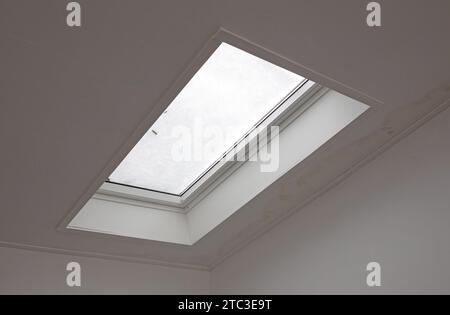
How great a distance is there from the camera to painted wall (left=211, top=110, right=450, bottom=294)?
8.13ft

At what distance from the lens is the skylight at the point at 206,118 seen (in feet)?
8.43

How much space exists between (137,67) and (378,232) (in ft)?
4.90

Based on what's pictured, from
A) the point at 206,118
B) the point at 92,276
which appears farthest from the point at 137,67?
the point at 92,276

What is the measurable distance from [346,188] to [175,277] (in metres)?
1.31

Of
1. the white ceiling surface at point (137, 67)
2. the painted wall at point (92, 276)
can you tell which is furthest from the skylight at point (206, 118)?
the painted wall at point (92, 276)

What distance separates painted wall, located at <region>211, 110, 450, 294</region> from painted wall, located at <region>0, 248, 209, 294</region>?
0.51m

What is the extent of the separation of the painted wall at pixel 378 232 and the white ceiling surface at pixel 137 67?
168mm

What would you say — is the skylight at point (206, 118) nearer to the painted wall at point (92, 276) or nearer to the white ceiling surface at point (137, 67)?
the white ceiling surface at point (137, 67)

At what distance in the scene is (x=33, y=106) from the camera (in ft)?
6.75

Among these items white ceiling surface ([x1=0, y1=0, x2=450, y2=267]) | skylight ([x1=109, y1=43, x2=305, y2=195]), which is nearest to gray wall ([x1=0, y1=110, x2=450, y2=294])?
white ceiling surface ([x1=0, y1=0, x2=450, y2=267])

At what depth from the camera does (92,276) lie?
3.24 metres

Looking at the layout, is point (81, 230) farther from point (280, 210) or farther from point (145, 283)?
point (280, 210)

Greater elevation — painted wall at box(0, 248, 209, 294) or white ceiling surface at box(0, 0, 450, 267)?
white ceiling surface at box(0, 0, 450, 267)

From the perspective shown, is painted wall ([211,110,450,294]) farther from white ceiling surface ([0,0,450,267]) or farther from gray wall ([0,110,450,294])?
white ceiling surface ([0,0,450,267])
